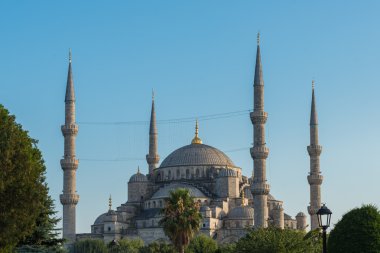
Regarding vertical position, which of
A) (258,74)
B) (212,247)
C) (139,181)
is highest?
(258,74)

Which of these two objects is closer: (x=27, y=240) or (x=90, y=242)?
(x=27, y=240)

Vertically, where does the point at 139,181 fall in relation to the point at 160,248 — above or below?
above

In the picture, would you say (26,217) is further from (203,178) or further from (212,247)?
(203,178)

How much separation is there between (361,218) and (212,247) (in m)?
45.5

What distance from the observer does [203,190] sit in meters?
95.7

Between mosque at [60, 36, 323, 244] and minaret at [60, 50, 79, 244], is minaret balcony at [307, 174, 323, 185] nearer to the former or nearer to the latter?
mosque at [60, 36, 323, 244]

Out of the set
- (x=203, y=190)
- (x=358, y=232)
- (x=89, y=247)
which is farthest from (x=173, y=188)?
(x=358, y=232)

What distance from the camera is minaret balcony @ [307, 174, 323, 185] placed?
83750 millimetres

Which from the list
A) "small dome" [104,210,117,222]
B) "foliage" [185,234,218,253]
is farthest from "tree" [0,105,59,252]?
"small dome" [104,210,117,222]

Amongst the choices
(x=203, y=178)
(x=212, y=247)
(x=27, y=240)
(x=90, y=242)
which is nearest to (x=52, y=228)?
(x=27, y=240)

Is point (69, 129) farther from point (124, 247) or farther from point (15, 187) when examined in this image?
point (15, 187)

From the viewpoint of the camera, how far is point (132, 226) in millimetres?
93562

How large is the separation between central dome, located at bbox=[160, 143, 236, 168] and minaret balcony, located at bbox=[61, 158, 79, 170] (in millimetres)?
20343

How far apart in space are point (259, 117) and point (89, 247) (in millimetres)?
18807
